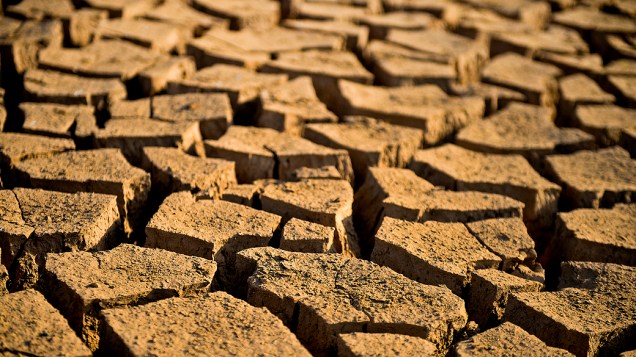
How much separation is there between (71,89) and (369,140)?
4.59 ft

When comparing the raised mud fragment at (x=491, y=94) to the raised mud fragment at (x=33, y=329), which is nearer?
the raised mud fragment at (x=33, y=329)

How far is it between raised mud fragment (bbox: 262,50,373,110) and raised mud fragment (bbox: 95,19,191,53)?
2.05 ft

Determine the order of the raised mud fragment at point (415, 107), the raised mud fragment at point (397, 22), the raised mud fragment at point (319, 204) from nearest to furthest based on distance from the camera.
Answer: the raised mud fragment at point (319, 204) → the raised mud fragment at point (415, 107) → the raised mud fragment at point (397, 22)

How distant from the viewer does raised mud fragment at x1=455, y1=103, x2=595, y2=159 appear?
10.5ft

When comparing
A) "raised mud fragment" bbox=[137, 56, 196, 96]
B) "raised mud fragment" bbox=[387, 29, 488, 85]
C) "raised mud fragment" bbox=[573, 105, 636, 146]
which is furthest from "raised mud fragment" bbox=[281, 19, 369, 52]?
"raised mud fragment" bbox=[573, 105, 636, 146]

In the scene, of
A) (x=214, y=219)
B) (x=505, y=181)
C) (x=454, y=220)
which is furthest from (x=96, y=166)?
(x=505, y=181)

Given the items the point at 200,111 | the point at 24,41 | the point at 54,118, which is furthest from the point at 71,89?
the point at 200,111

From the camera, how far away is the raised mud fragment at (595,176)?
2.88m

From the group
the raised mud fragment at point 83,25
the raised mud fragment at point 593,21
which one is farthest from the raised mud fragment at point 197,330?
the raised mud fragment at point 593,21

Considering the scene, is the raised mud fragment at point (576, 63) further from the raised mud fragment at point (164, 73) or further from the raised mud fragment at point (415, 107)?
the raised mud fragment at point (164, 73)

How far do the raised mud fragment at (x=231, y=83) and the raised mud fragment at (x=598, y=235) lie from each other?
1546mm

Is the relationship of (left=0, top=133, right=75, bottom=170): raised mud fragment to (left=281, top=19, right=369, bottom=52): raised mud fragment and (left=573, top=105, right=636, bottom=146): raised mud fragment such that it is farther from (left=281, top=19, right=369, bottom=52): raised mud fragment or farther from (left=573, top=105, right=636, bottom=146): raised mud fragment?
(left=573, top=105, right=636, bottom=146): raised mud fragment

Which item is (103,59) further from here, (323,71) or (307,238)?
(307,238)

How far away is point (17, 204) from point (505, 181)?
6.05 ft
